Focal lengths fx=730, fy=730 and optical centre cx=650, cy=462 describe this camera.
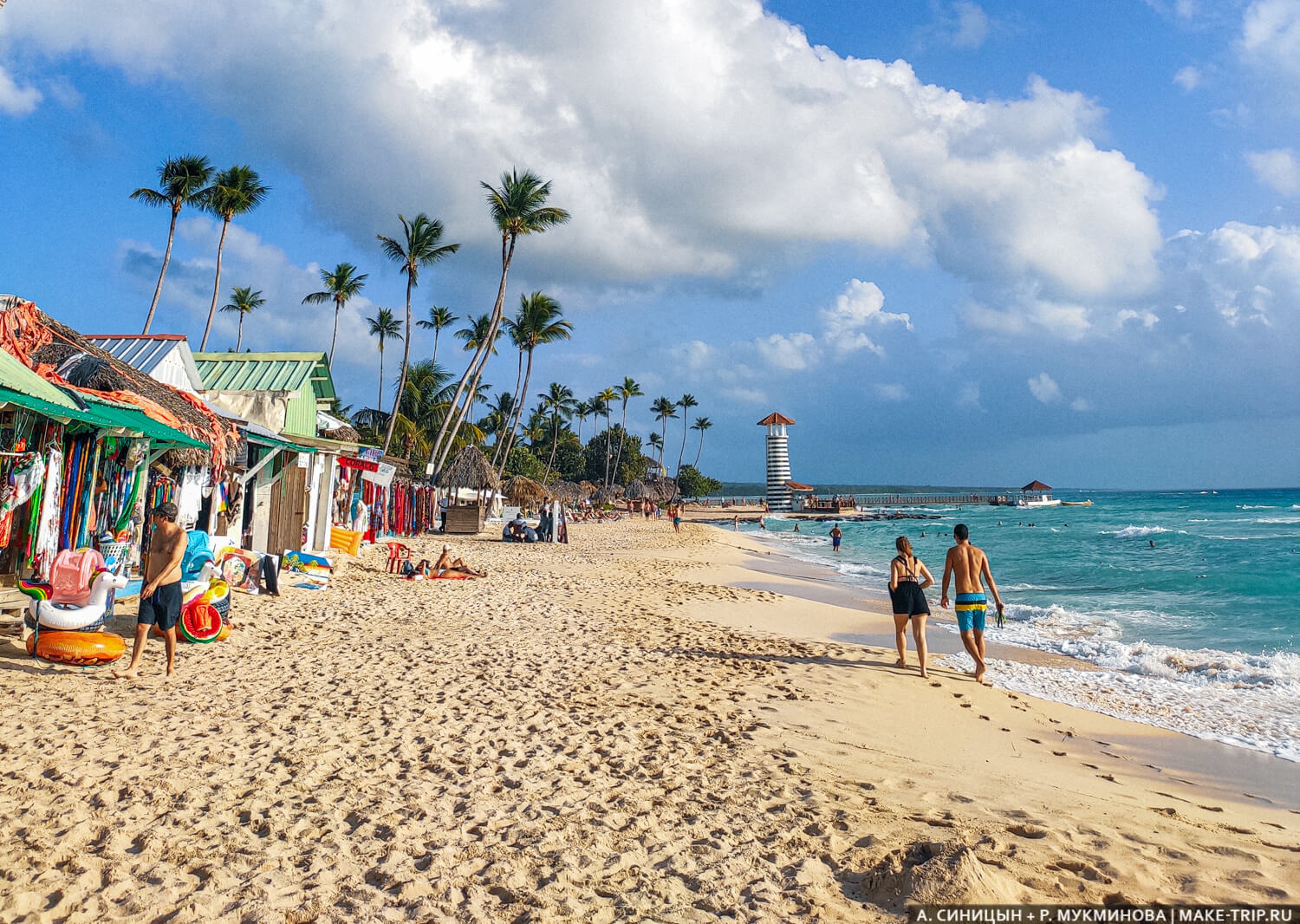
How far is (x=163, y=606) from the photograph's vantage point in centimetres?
587

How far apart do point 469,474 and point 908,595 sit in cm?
2249

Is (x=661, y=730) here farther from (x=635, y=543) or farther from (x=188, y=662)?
(x=635, y=543)

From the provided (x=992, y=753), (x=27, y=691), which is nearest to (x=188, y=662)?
(x=27, y=691)

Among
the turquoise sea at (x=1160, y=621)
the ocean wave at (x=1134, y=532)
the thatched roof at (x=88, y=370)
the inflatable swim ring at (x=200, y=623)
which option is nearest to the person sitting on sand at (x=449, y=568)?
the thatched roof at (x=88, y=370)

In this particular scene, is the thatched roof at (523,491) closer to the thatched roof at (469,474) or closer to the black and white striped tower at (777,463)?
the thatched roof at (469,474)

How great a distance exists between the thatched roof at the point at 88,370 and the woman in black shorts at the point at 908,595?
296 inches

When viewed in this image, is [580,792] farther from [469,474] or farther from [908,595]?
[469,474]

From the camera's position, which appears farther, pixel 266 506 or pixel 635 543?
pixel 635 543

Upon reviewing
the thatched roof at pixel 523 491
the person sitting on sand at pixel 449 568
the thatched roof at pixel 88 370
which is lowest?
the person sitting on sand at pixel 449 568

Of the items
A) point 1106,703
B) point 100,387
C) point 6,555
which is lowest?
point 1106,703

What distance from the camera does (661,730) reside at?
16.7 ft

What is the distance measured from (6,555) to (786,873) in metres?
7.82

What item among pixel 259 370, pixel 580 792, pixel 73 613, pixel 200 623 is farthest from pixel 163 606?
pixel 259 370

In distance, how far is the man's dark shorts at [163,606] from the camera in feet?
18.9
